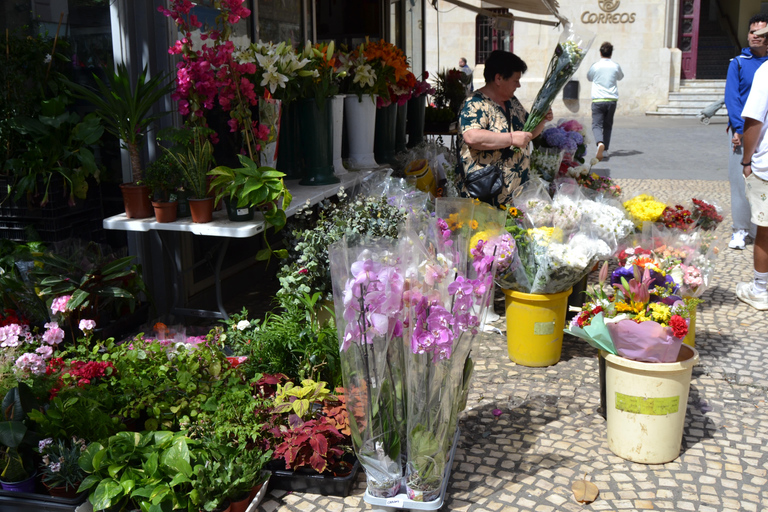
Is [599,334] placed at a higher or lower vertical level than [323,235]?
lower

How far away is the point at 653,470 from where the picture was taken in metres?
2.95

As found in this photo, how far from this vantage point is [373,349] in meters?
2.42

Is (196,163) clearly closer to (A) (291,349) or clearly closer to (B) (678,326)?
(A) (291,349)

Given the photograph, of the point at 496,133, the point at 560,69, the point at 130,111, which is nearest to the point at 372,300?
the point at 130,111

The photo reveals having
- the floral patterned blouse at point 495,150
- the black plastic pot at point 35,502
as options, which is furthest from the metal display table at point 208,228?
the black plastic pot at point 35,502

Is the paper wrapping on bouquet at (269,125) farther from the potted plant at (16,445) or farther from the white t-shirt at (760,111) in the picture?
the white t-shirt at (760,111)

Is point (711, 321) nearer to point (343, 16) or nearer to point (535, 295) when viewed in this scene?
A: point (535, 295)

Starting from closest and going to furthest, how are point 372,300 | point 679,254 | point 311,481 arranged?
point 372,300 < point 311,481 < point 679,254

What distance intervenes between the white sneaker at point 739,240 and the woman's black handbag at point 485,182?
3083mm

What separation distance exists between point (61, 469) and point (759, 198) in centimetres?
449

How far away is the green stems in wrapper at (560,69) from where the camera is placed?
457cm

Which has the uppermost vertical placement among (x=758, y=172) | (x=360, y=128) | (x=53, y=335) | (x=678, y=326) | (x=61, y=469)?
(x=360, y=128)

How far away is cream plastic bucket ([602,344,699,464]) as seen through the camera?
2914 mm

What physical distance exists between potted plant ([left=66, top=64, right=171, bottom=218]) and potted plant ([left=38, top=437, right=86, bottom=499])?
1387mm
